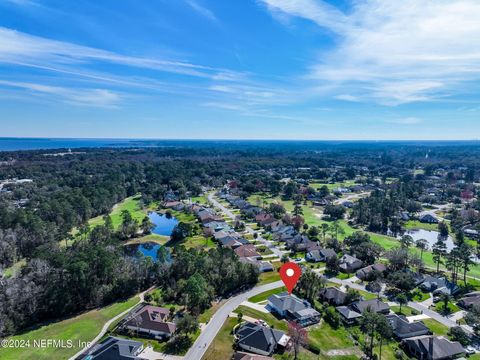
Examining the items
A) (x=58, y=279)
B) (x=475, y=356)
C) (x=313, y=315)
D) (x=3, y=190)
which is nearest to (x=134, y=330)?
(x=58, y=279)

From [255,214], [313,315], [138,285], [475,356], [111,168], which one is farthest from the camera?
[111,168]

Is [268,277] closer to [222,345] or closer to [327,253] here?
[327,253]

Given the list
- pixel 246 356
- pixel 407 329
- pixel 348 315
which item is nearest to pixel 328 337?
pixel 348 315

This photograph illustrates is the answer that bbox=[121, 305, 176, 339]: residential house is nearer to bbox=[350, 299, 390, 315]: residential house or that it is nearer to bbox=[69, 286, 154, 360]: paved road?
bbox=[69, 286, 154, 360]: paved road

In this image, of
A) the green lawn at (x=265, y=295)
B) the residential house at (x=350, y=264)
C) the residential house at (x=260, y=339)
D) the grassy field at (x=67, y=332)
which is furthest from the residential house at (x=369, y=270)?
the grassy field at (x=67, y=332)

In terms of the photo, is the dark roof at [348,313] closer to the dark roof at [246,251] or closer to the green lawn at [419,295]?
the green lawn at [419,295]

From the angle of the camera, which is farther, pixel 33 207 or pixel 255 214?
pixel 255 214

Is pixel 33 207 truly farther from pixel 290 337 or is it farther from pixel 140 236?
pixel 290 337
